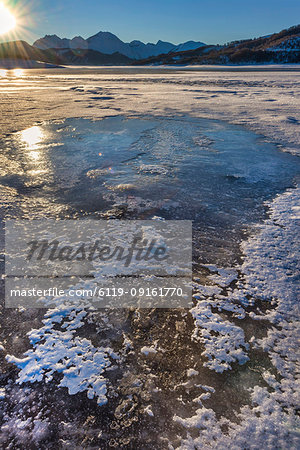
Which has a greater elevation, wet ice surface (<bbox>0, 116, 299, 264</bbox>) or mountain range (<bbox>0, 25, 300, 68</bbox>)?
mountain range (<bbox>0, 25, 300, 68</bbox>)

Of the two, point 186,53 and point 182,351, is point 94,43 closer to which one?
point 186,53

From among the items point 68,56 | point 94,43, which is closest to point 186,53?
point 68,56

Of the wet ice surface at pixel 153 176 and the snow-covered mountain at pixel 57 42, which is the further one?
the snow-covered mountain at pixel 57 42

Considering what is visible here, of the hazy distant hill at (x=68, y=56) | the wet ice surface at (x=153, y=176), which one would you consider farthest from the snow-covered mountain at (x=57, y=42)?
the wet ice surface at (x=153, y=176)

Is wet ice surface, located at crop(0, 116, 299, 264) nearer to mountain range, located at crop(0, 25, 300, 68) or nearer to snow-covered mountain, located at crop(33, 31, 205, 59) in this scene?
mountain range, located at crop(0, 25, 300, 68)

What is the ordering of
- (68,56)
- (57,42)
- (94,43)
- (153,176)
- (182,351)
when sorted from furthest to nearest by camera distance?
(94,43)
(57,42)
(68,56)
(153,176)
(182,351)

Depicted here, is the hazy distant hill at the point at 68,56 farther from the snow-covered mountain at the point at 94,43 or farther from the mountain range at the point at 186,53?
the snow-covered mountain at the point at 94,43

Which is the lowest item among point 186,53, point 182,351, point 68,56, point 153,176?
point 182,351

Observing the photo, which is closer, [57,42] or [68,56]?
[68,56]

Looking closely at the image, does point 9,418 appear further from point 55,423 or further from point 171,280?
point 171,280

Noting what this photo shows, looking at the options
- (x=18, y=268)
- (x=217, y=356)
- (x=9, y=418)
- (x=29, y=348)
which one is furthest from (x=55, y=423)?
(x=18, y=268)

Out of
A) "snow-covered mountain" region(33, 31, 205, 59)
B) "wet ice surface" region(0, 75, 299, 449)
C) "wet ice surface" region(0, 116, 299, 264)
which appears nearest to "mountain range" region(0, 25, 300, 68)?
"snow-covered mountain" region(33, 31, 205, 59)

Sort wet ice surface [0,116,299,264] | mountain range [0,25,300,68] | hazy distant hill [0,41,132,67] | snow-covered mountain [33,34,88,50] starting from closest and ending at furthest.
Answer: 1. wet ice surface [0,116,299,264]
2. mountain range [0,25,300,68]
3. hazy distant hill [0,41,132,67]
4. snow-covered mountain [33,34,88,50]

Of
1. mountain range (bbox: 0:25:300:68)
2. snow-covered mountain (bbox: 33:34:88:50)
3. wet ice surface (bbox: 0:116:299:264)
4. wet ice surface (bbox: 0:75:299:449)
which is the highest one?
snow-covered mountain (bbox: 33:34:88:50)
